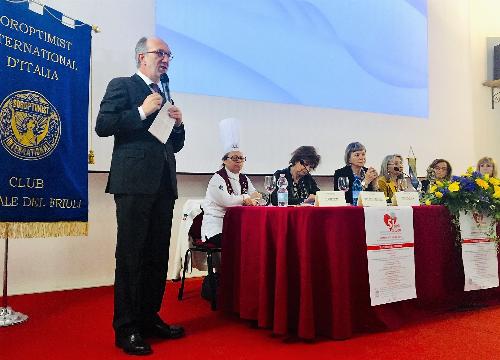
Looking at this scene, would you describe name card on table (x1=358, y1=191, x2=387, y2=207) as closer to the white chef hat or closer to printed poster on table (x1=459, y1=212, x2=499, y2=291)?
printed poster on table (x1=459, y1=212, x2=499, y2=291)

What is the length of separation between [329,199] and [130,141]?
101cm

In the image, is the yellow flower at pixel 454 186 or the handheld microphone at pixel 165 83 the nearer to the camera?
the handheld microphone at pixel 165 83

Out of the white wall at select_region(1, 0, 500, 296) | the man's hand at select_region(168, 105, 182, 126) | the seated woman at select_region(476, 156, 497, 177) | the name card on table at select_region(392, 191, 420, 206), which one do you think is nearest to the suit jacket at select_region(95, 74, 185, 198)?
the man's hand at select_region(168, 105, 182, 126)

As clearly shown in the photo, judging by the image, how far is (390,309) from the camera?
7.89 ft

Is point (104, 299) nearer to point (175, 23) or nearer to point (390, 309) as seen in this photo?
point (390, 309)

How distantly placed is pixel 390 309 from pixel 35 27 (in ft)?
8.38

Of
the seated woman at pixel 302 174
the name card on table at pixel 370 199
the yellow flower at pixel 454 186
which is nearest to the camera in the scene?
the name card on table at pixel 370 199

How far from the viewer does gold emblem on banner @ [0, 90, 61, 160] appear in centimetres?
259

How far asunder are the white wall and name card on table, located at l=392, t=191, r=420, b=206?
1921 millimetres

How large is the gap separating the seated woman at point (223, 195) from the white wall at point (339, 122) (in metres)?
1.05

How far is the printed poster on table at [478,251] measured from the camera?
8.91 feet

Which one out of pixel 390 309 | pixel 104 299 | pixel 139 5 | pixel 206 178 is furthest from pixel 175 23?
pixel 390 309

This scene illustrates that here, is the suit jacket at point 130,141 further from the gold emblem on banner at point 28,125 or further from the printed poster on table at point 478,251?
the printed poster on table at point 478,251

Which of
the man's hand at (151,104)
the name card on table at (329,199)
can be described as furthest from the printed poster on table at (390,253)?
the man's hand at (151,104)
